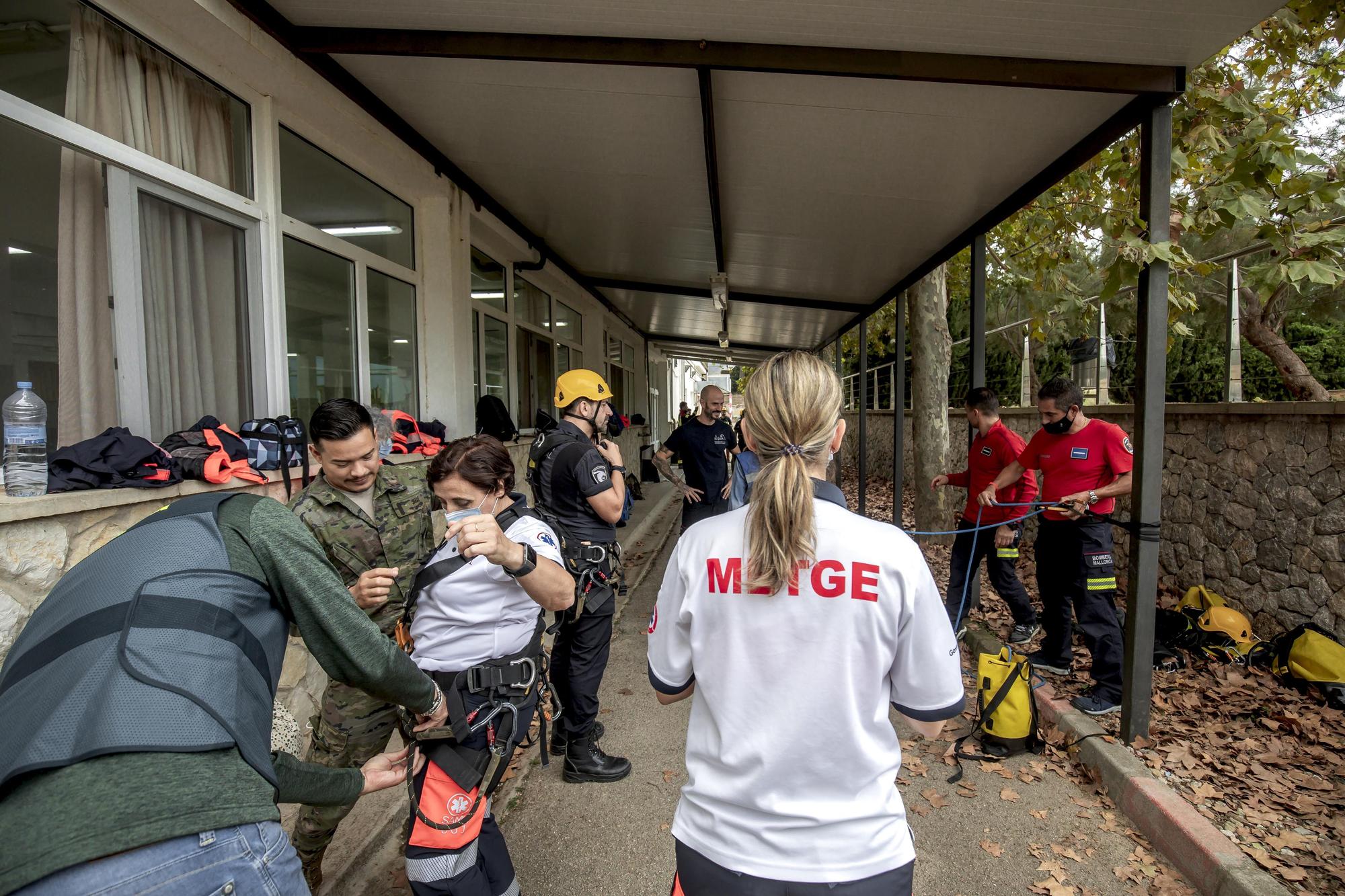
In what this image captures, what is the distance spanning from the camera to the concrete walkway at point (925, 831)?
2.86 meters

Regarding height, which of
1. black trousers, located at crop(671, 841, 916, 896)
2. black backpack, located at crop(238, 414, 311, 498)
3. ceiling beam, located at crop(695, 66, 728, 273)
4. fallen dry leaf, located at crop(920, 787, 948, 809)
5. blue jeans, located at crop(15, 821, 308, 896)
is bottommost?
fallen dry leaf, located at crop(920, 787, 948, 809)

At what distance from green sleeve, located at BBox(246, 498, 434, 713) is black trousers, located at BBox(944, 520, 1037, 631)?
4269 mm

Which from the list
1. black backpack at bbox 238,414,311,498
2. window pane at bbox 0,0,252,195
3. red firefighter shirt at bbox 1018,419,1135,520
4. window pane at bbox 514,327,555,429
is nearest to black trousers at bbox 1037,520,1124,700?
red firefighter shirt at bbox 1018,419,1135,520

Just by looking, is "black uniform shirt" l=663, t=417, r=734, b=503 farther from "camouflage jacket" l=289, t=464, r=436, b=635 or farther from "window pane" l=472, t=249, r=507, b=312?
"camouflage jacket" l=289, t=464, r=436, b=635

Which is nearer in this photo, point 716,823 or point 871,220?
point 716,823

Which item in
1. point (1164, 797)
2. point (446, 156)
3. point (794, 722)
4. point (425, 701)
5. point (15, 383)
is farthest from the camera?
point (446, 156)

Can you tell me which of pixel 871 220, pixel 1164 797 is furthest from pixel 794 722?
pixel 871 220

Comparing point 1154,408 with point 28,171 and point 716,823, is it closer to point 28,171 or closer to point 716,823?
point 716,823

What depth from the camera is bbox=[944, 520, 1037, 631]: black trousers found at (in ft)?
16.7

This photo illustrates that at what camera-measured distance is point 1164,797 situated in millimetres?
3133

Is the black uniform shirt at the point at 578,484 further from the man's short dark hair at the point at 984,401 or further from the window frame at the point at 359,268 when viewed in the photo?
the man's short dark hair at the point at 984,401

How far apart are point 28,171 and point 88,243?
1.02ft

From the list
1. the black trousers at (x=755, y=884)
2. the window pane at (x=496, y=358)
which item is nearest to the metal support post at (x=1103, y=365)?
the window pane at (x=496, y=358)

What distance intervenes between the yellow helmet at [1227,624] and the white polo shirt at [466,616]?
5186mm
